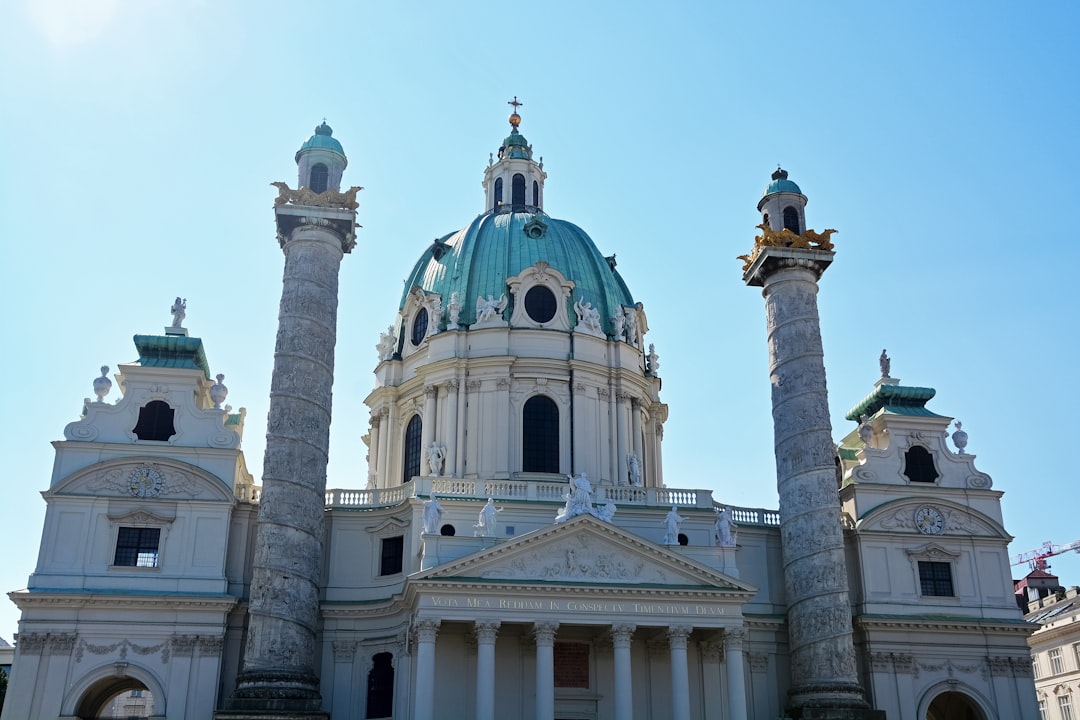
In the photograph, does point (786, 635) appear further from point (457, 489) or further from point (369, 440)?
point (369, 440)

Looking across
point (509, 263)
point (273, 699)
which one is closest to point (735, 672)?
point (273, 699)

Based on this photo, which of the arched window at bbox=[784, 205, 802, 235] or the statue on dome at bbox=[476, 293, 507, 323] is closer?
the arched window at bbox=[784, 205, 802, 235]

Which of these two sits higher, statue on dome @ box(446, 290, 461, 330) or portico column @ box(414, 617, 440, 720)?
statue on dome @ box(446, 290, 461, 330)

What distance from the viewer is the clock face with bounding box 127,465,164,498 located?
3694 centimetres

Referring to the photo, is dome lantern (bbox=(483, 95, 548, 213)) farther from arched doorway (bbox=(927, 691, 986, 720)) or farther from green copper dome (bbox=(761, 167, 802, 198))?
arched doorway (bbox=(927, 691, 986, 720))

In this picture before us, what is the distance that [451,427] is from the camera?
43438 mm

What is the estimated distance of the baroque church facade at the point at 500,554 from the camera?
33.8 meters

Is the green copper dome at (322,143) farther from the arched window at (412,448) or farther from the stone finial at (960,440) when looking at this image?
the stone finial at (960,440)

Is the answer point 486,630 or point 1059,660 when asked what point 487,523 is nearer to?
point 486,630

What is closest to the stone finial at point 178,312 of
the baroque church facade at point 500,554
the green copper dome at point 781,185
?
the baroque church facade at point 500,554

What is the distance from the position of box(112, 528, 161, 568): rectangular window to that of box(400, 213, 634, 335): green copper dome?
1525cm

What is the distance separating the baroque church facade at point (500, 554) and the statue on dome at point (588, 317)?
1.16 metres

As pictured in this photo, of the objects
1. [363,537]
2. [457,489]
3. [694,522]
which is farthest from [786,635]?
[363,537]

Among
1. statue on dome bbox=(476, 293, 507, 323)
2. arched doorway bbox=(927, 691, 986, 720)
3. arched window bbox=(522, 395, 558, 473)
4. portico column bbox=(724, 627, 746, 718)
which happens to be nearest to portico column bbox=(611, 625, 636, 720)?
portico column bbox=(724, 627, 746, 718)
